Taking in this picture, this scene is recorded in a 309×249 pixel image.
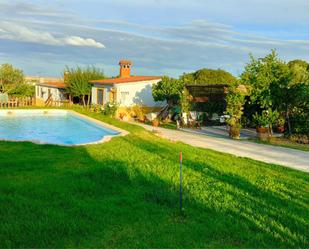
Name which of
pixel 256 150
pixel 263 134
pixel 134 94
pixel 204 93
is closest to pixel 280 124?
pixel 263 134

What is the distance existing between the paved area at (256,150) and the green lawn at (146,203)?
3.97 feet

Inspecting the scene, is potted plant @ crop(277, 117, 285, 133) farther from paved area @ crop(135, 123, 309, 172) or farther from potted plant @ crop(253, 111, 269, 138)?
paved area @ crop(135, 123, 309, 172)

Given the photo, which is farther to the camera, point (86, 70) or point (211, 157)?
point (86, 70)

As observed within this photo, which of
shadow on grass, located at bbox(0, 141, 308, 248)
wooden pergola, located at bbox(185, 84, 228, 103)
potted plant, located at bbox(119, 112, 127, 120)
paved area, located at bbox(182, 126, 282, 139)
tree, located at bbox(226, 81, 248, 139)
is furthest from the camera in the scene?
potted plant, located at bbox(119, 112, 127, 120)

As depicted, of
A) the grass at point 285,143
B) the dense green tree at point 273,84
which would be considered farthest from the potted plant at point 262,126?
the dense green tree at point 273,84

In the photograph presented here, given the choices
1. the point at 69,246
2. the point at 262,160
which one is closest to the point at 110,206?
the point at 69,246

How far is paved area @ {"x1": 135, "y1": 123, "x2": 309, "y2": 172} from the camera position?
10.6 meters

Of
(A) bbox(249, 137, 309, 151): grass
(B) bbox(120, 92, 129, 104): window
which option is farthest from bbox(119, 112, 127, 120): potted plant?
(A) bbox(249, 137, 309, 151): grass

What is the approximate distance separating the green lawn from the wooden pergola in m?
10.9

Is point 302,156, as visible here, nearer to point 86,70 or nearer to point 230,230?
point 230,230

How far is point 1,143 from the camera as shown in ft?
39.4

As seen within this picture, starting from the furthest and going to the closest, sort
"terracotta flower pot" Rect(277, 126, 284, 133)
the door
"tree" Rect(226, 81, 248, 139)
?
the door < "terracotta flower pot" Rect(277, 126, 284, 133) < "tree" Rect(226, 81, 248, 139)

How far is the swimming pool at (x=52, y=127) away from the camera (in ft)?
55.1

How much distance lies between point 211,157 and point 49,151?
487 cm
